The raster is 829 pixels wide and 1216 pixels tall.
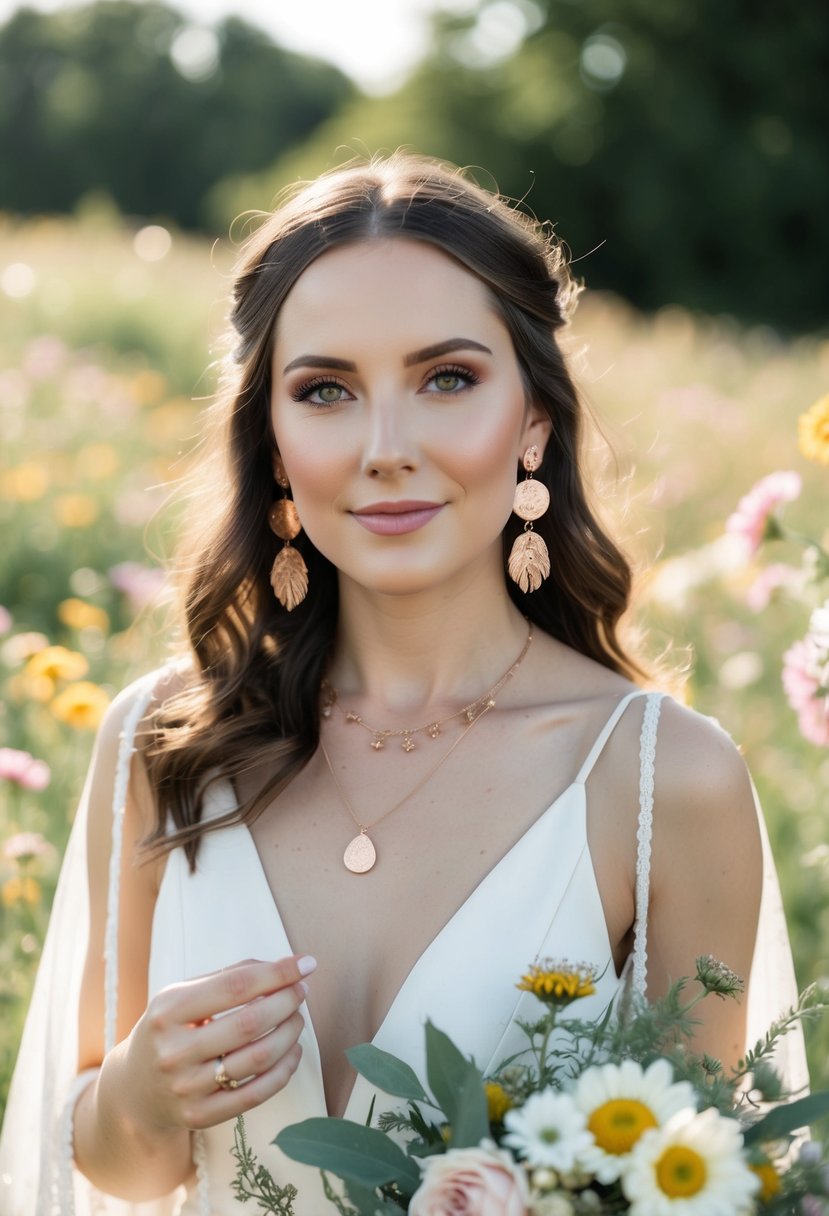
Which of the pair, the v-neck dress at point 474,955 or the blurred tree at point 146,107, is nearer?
the v-neck dress at point 474,955

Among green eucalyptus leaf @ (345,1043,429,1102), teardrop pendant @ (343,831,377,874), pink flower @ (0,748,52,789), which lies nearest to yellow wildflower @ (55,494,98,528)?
pink flower @ (0,748,52,789)

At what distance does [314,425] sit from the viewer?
1935mm

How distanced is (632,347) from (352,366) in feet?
22.3

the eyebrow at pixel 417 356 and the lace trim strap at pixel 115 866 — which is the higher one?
the eyebrow at pixel 417 356

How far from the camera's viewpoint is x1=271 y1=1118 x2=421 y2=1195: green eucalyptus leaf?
1312 millimetres

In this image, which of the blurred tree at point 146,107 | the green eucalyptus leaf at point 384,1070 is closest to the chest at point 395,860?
the green eucalyptus leaf at point 384,1070

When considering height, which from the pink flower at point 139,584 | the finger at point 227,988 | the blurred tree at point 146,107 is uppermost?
the blurred tree at point 146,107

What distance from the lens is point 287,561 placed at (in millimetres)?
2295

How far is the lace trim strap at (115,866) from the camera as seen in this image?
2.13 meters

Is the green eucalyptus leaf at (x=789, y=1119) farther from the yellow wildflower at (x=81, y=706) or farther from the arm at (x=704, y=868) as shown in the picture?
the yellow wildflower at (x=81, y=706)

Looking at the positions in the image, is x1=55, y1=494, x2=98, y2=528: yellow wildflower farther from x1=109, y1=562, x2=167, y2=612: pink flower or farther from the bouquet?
the bouquet

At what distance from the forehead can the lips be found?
232 millimetres

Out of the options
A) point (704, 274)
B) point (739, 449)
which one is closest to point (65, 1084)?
point (739, 449)

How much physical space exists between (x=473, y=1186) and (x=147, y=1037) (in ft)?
2.03
